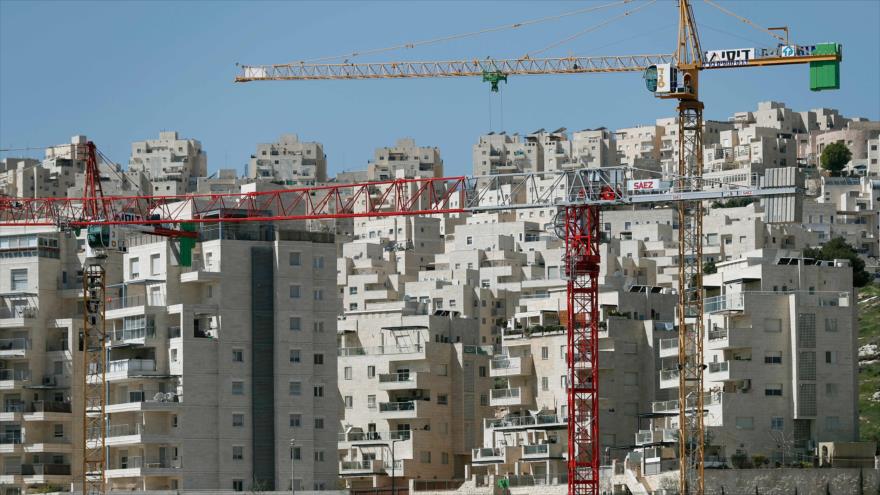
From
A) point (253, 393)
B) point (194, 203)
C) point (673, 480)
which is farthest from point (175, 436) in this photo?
point (673, 480)

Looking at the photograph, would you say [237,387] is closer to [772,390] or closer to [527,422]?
[527,422]

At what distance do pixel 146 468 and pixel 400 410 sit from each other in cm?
2608

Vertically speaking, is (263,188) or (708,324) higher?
(263,188)

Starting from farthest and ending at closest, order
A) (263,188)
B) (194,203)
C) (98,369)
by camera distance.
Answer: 1. (263,188)
2. (194,203)
3. (98,369)

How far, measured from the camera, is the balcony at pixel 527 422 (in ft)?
427

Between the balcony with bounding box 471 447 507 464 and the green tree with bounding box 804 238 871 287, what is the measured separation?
51300 millimetres

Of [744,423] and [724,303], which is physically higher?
[724,303]

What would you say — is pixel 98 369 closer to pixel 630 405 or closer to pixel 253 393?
pixel 253 393

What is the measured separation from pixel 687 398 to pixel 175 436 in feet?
98.0

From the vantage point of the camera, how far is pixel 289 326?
123 metres

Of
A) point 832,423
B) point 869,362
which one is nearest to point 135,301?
point 832,423

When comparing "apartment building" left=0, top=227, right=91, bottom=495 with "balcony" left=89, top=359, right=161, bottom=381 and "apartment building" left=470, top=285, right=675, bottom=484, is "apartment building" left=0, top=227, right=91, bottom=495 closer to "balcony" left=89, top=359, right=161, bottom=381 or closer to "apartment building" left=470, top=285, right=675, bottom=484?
"balcony" left=89, top=359, right=161, bottom=381

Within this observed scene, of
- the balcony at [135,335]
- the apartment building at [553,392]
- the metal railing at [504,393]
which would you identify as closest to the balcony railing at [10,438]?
the balcony at [135,335]

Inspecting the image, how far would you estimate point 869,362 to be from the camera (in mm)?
153375
